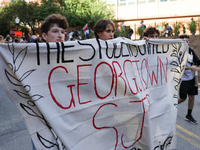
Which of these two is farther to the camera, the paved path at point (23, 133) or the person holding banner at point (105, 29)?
the paved path at point (23, 133)

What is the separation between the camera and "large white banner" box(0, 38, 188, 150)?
5.66ft

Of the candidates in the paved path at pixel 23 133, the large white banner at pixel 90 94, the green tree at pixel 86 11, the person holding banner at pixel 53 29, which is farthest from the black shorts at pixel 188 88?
the green tree at pixel 86 11

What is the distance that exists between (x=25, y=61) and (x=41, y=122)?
1.80 feet

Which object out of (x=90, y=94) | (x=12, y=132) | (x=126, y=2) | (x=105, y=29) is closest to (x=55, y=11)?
(x=126, y=2)

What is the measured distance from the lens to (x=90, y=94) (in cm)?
201

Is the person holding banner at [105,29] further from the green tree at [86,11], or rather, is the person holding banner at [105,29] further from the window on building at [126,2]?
the window on building at [126,2]

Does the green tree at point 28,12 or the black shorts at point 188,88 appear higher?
the green tree at point 28,12

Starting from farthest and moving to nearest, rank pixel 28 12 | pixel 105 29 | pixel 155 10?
pixel 28 12 → pixel 155 10 → pixel 105 29

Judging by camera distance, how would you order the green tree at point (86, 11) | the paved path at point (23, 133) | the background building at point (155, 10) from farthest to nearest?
the green tree at point (86, 11) < the background building at point (155, 10) < the paved path at point (23, 133)

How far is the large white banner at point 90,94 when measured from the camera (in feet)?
5.66

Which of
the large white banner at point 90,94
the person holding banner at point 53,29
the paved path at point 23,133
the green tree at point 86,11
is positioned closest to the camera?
the large white banner at point 90,94

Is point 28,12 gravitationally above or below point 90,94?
above

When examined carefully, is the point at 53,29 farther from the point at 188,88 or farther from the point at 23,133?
the point at 188,88

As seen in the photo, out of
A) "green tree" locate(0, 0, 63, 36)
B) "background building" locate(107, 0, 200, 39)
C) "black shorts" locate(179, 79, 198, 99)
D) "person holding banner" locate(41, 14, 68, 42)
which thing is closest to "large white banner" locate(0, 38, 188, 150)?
"person holding banner" locate(41, 14, 68, 42)
